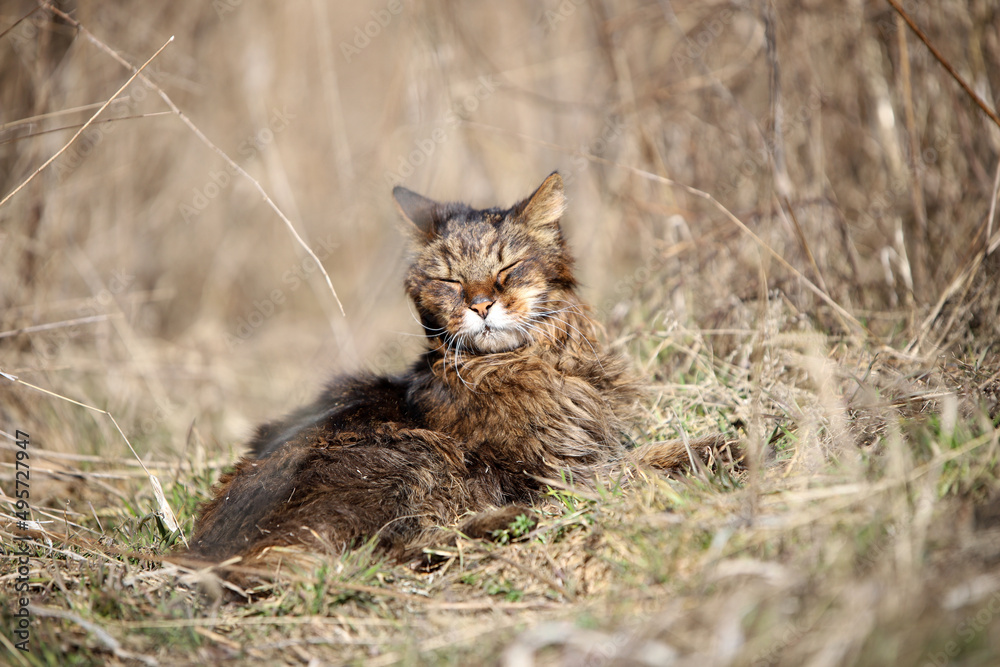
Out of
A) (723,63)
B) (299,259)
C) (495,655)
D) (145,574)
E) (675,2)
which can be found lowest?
(495,655)

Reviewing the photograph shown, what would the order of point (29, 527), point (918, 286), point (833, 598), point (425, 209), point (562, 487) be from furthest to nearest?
point (918, 286) < point (425, 209) < point (29, 527) < point (562, 487) < point (833, 598)

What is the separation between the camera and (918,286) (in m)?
4.33

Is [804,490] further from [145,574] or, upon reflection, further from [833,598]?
[145,574]

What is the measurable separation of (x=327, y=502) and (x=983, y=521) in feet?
7.53

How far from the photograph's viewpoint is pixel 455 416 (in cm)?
318

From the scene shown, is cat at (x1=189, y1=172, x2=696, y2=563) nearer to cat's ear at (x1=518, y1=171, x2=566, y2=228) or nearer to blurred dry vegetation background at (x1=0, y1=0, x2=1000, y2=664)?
cat's ear at (x1=518, y1=171, x2=566, y2=228)

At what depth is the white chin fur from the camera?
313 centimetres

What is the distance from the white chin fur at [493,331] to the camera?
3.13m

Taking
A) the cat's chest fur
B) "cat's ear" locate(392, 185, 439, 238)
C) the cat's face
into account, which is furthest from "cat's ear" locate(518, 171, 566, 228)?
the cat's chest fur

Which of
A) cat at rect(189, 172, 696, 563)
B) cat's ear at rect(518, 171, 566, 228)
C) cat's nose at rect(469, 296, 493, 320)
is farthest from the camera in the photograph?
cat's ear at rect(518, 171, 566, 228)

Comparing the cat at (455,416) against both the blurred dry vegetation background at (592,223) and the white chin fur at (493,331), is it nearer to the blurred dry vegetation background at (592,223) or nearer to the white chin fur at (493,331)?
the white chin fur at (493,331)

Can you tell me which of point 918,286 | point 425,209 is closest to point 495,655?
point 425,209

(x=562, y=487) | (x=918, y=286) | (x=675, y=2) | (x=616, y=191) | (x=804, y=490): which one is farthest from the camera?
(x=616, y=191)

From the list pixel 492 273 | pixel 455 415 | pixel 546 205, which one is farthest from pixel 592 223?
pixel 455 415
